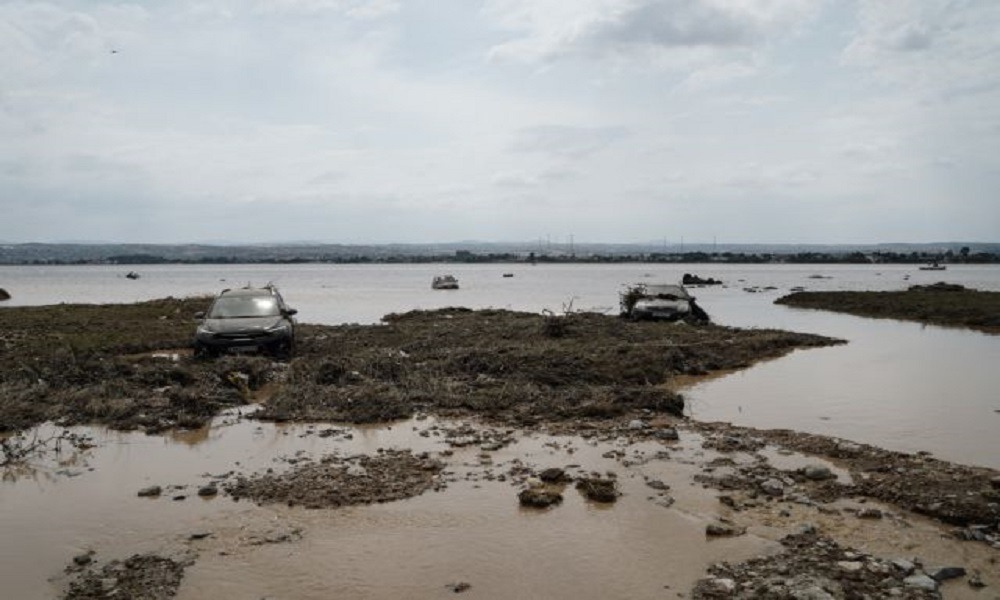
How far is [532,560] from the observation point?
6.36m

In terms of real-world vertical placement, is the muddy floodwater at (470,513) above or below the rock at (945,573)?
below

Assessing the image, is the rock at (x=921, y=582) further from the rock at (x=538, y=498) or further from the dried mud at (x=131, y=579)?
the dried mud at (x=131, y=579)

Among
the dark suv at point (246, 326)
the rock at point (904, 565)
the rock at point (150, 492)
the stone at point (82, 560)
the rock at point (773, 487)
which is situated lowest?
the rock at point (150, 492)

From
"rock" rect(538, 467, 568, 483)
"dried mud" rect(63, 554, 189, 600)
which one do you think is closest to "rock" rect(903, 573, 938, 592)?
"rock" rect(538, 467, 568, 483)

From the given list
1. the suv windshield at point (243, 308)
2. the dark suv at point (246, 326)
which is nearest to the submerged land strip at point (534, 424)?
the dark suv at point (246, 326)

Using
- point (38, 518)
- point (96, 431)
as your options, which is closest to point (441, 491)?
point (38, 518)

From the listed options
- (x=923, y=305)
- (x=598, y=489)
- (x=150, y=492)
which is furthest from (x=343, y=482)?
(x=923, y=305)

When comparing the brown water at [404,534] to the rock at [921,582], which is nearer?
the rock at [921,582]

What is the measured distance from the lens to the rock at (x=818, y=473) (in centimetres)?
836

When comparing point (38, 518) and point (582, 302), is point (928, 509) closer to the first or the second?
point (38, 518)

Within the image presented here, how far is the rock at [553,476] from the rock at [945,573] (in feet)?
12.3

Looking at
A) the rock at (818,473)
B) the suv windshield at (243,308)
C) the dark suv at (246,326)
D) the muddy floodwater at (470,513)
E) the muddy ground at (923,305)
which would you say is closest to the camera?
the muddy floodwater at (470,513)

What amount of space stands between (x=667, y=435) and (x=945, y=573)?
4698 millimetres

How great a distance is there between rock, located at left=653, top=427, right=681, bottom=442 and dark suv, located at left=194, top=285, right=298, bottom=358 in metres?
10.4
